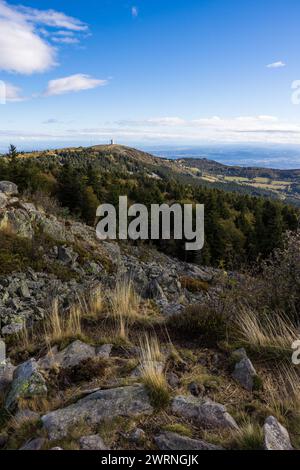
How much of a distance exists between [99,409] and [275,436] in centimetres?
159

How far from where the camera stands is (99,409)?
326 cm

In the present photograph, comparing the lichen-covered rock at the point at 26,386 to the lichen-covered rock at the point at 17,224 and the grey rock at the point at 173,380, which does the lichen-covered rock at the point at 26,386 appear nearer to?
the grey rock at the point at 173,380

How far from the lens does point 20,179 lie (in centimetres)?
2919

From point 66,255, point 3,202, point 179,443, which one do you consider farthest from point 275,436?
point 3,202

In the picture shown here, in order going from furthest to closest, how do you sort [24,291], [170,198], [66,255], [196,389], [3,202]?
[170,198], [3,202], [66,255], [24,291], [196,389]

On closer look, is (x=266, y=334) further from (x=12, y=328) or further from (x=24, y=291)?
(x=24, y=291)

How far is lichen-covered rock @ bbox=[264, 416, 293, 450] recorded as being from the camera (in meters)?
2.75

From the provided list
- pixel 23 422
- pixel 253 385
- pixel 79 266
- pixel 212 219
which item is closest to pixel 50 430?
pixel 23 422

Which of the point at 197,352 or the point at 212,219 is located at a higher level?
the point at 197,352

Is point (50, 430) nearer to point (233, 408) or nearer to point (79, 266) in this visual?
point (233, 408)

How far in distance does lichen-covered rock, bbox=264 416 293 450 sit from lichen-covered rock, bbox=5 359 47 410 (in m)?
2.36

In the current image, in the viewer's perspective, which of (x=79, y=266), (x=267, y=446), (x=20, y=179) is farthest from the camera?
(x=20, y=179)

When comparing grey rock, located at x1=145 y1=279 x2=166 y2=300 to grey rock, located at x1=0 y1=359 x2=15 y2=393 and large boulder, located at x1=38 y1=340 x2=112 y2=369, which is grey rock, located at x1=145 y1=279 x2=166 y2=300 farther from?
grey rock, located at x1=0 y1=359 x2=15 y2=393

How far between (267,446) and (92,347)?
9.12 ft
